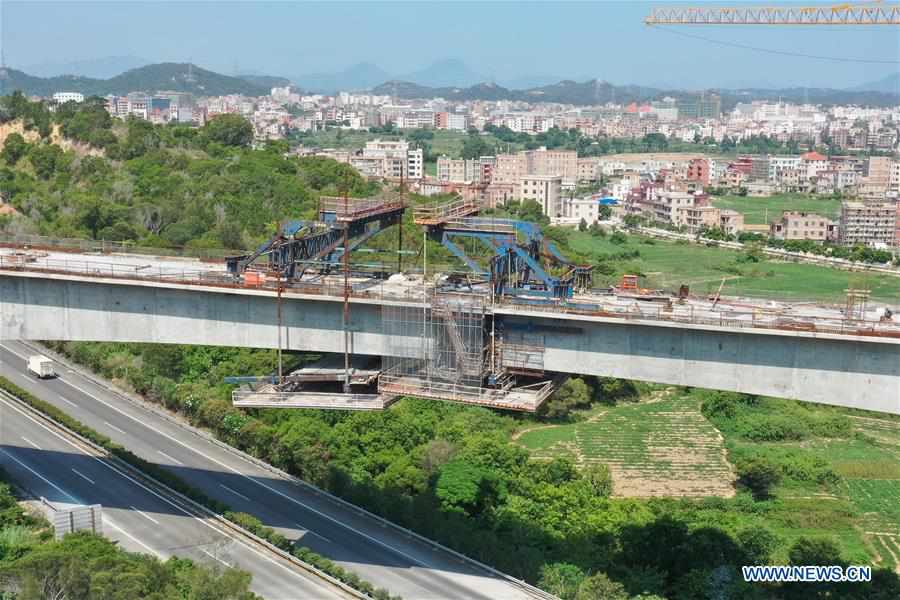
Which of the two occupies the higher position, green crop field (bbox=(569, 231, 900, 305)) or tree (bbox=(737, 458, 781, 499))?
green crop field (bbox=(569, 231, 900, 305))

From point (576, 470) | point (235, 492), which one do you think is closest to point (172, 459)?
point (235, 492)

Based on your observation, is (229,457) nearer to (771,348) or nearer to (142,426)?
(142,426)

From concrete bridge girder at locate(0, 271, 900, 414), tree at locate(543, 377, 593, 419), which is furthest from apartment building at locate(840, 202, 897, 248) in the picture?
concrete bridge girder at locate(0, 271, 900, 414)

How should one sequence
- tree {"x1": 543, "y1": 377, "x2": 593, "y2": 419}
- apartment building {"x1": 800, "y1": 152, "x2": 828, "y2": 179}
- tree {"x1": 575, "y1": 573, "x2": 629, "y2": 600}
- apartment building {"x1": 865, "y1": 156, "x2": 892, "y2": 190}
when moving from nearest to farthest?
tree {"x1": 575, "y1": 573, "x2": 629, "y2": 600}
tree {"x1": 543, "y1": 377, "x2": 593, "y2": 419}
apartment building {"x1": 865, "y1": 156, "x2": 892, "y2": 190}
apartment building {"x1": 800, "y1": 152, "x2": 828, "y2": 179}

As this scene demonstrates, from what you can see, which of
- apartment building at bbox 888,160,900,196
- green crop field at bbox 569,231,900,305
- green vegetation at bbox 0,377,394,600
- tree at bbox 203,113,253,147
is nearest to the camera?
green vegetation at bbox 0,377,394,600

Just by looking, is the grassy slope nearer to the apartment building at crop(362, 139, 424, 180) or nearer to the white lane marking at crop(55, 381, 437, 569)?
the white lane marking at crop(55, 381, 437, 569)

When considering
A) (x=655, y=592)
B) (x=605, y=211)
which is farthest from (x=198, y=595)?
(x=605, y=211)
